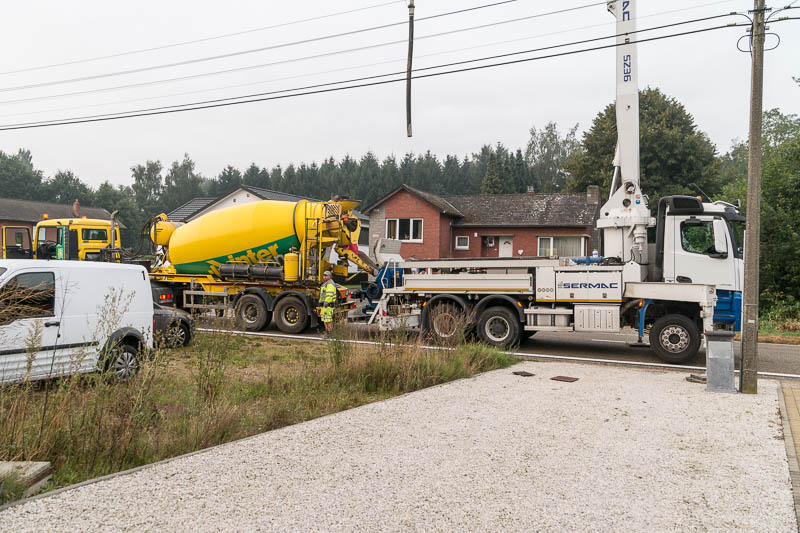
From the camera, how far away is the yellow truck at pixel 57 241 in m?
19.5

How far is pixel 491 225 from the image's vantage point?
121 ft

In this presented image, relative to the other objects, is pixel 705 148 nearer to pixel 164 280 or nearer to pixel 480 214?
pixel 480 214

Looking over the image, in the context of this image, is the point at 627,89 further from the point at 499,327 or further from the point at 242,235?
the point at 242,235

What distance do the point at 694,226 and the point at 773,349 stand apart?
4.83 metres

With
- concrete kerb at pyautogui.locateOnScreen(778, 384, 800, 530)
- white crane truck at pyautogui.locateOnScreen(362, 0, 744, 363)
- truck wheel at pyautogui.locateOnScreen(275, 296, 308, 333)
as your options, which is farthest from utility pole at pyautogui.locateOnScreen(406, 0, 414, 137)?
concrete kerb at pyautogui.locateOnScreen(778, 384, 800, 530)

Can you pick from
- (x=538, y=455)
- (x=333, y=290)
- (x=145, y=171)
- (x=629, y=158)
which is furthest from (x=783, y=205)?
(x=145, y=171)

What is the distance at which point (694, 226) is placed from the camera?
39.2 feet

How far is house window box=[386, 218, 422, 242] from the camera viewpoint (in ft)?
121

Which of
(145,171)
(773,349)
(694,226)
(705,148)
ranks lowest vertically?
(773,349)

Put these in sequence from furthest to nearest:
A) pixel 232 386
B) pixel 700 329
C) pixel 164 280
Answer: pixel 164 280 → pixel 700 329 → pixel 232 386

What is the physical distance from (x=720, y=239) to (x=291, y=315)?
10084 millimetres

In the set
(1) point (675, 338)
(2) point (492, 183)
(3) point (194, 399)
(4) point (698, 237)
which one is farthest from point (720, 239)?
(2) point (492, 183)

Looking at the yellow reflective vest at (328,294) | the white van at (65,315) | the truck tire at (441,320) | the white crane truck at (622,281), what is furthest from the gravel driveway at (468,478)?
the yellow reflective vest at (328,294)

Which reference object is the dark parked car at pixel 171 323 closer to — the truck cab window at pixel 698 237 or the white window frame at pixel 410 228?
the truck cab window at pixel 698 237
